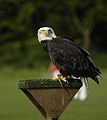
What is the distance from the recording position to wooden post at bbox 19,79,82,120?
17.8 ft

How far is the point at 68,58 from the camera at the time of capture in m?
5.64

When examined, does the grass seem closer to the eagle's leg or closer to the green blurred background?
the eagle's leg

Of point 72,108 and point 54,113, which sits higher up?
point 72,108

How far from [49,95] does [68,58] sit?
37 cm

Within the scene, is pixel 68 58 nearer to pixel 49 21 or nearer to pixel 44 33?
pixel 44 33

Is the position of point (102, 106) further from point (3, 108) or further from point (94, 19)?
point (94, 19)

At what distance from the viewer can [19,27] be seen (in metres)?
46.7

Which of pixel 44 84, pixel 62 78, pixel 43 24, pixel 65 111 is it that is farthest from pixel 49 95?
pixel 43 24

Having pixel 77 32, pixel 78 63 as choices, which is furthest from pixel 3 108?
pixel 77 32

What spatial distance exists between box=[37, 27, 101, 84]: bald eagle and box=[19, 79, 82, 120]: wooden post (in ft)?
0.54

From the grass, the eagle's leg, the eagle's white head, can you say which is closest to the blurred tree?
the grass

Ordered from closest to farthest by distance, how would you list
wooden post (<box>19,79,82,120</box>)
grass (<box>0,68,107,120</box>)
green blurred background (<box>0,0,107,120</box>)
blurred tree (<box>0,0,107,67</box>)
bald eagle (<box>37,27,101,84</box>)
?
wooden post (<box>19,79,82,120</box>), bald eagle (<box>37,27,101,84</box>), grass (<box>0,68,107,120</box>), green blurred background (<box>0,0,107,120</box>), blurred tree (<box>0,0,107,67</box>)

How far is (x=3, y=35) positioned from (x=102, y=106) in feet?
106

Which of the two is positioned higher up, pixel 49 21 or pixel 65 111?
pixel 49 21
